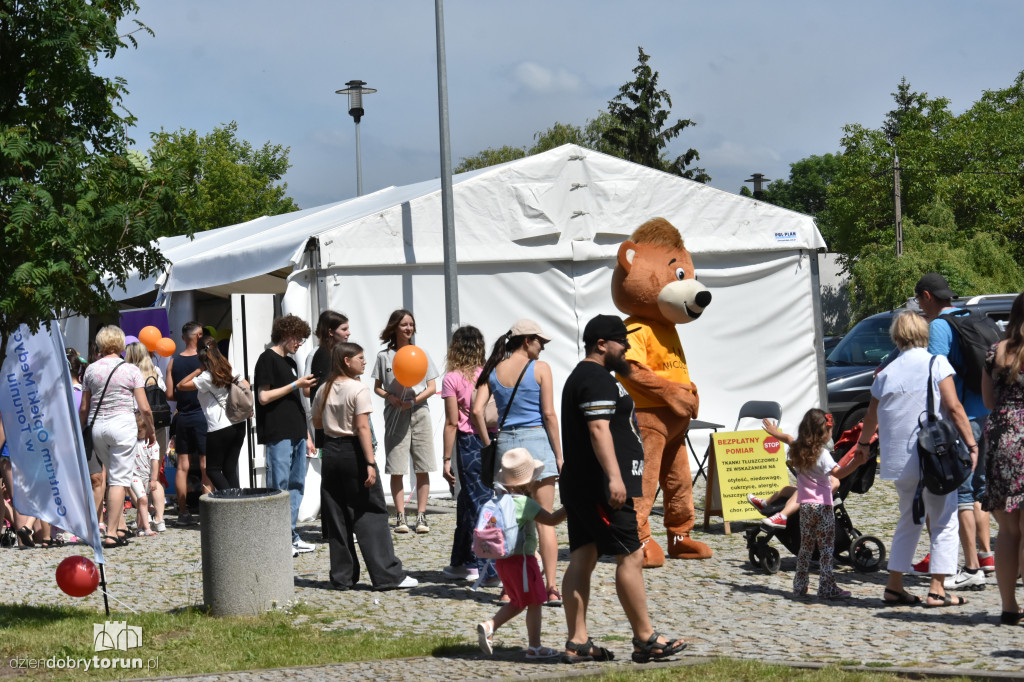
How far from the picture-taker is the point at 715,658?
5629mm

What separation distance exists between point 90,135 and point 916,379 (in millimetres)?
5090

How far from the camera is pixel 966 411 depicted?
7.54m

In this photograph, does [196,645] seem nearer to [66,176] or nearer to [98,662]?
[98,662]

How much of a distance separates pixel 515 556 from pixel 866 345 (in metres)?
11.7

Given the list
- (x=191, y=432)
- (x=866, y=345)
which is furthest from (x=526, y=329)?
(x=866, y=345)

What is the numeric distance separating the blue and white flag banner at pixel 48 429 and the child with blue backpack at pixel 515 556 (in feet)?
8.71

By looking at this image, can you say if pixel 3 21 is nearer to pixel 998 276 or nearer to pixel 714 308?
pixel 714 308

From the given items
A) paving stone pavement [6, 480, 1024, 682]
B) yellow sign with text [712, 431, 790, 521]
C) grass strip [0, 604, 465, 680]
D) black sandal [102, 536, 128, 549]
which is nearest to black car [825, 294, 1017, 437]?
yellow sign with text [712, 431, 790, 521]

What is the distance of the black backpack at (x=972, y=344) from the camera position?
7340 millimetres

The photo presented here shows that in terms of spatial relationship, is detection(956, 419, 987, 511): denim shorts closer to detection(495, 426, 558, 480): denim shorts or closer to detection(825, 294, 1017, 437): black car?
detection(495, 426, 558, 480): denim shorts

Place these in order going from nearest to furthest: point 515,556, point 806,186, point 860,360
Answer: point 515,556 < point 860,360 < point 806,186

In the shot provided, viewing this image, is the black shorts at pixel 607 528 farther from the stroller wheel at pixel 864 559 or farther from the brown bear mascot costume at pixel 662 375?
the stroller wheel at pixel 864 559

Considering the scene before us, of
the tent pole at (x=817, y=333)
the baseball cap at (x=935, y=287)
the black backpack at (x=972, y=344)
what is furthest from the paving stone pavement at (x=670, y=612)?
the tent pole at (x=817, y=333)

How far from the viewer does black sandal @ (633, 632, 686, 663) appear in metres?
5.61
